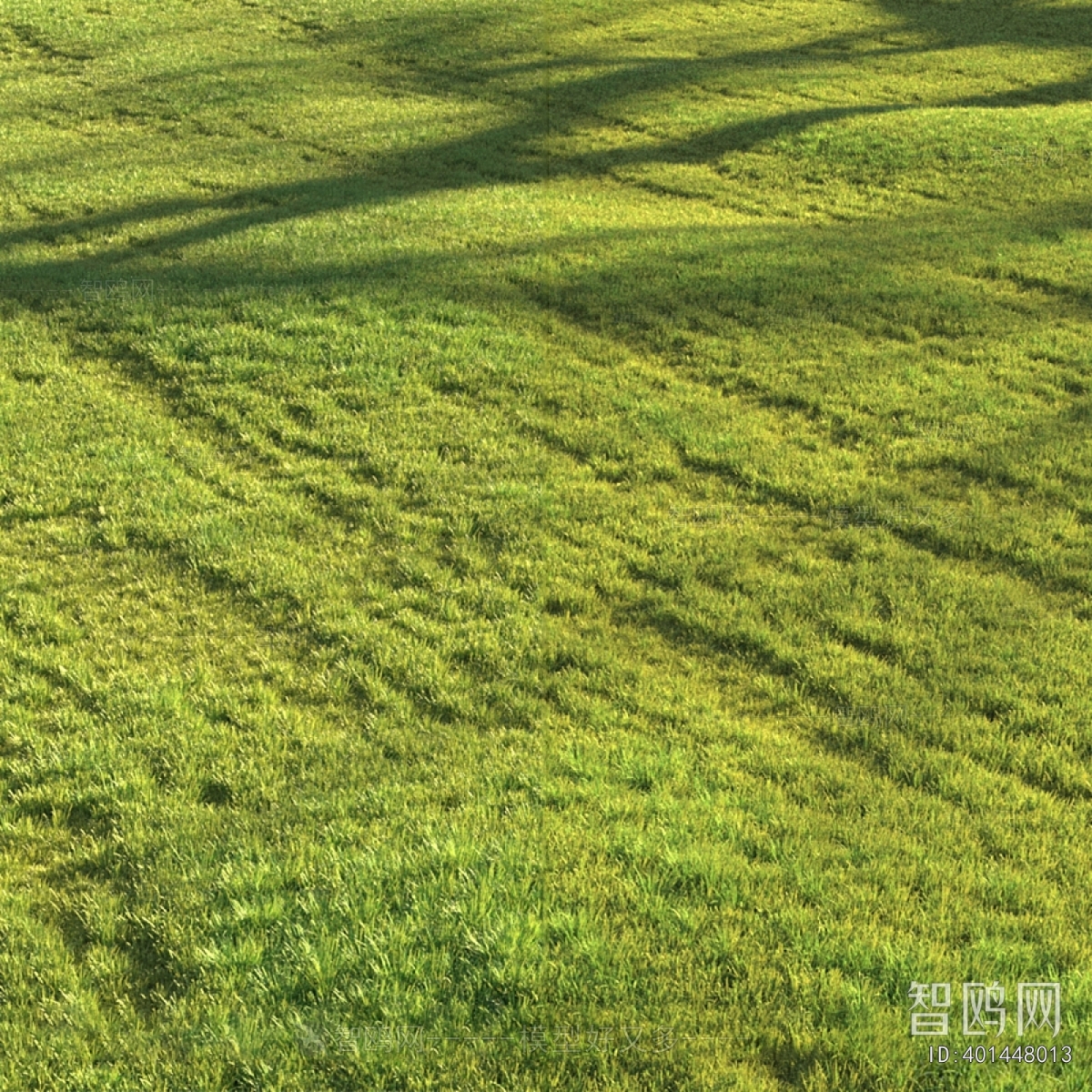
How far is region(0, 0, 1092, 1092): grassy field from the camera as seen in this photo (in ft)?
12.9

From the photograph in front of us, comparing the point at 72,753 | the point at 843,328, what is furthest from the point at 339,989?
the point at 843,328

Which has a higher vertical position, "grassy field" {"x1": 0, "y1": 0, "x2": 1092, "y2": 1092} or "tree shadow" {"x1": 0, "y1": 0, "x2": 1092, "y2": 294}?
"tree shadow" {"x1": 0, "y1": 0, "x2": 1092, "y2": 294}

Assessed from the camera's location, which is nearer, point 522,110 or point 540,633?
point 540,633

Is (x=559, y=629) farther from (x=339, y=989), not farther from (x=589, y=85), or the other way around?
(x=589, y=85)

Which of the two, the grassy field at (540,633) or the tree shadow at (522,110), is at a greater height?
the tree shadow at (522,110)

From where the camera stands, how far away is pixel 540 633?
6336 mm

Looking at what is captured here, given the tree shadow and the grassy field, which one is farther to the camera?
the tree shadow

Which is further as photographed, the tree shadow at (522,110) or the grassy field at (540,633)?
the tree shadow at (522,110)

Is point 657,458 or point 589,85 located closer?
point 657,458

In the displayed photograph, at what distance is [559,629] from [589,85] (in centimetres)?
1859

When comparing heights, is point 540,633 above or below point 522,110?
below

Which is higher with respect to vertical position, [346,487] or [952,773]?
[346,487]

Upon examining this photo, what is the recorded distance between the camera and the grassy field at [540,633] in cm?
394

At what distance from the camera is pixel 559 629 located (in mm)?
6398
